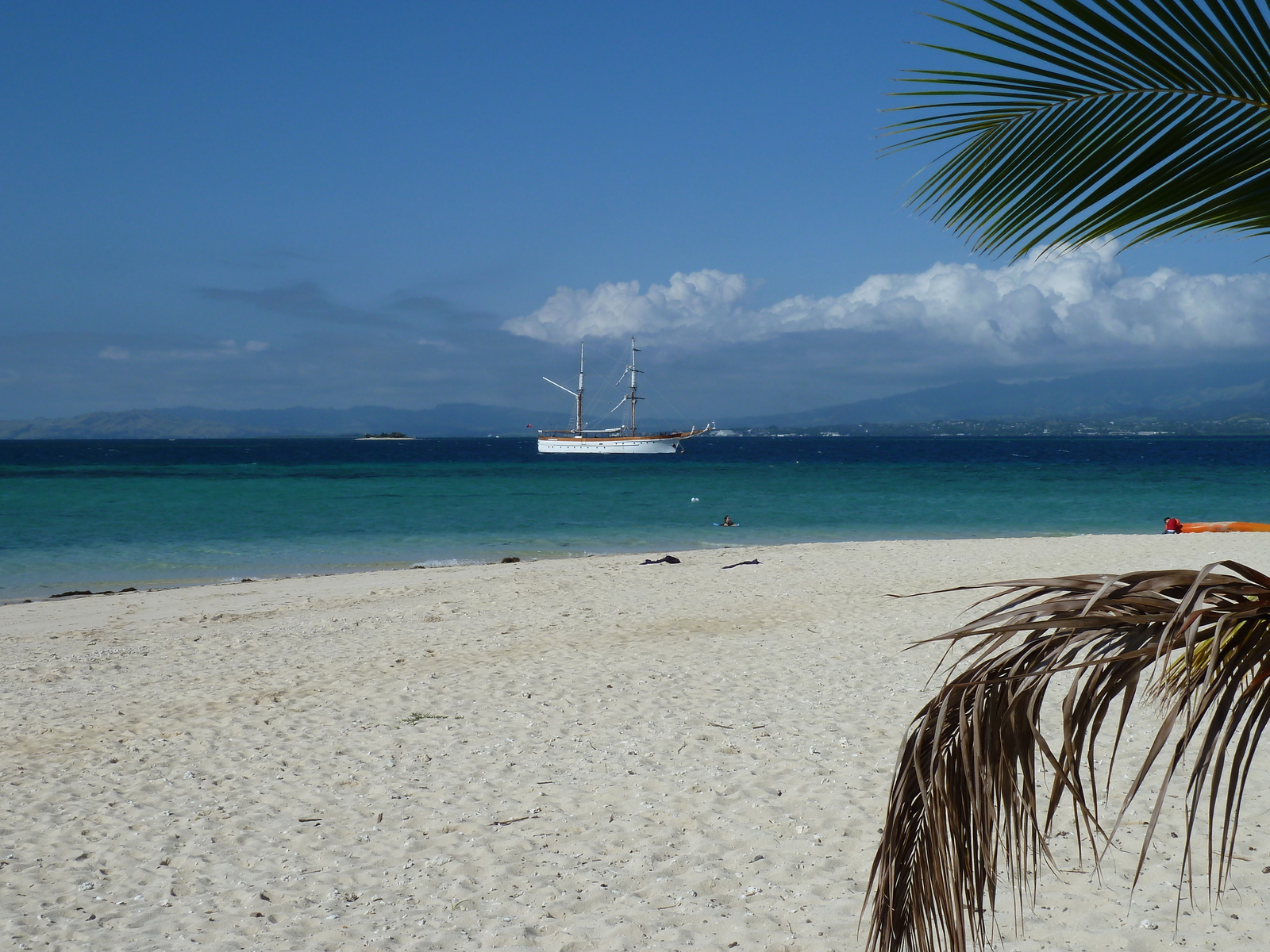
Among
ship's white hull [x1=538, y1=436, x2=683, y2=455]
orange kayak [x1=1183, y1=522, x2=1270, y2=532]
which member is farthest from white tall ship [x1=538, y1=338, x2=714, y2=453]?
orange kayak [x1=1183, y1=522, x2=1270, y2=532]

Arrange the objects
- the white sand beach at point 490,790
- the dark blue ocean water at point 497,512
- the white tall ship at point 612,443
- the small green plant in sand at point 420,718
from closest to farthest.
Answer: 1. the white sand beach at point 490,790
2. the small green plant in sand at point 420,718
3. the dark blue ocean water at point 497,512
4. the white tall ship at point 612,443

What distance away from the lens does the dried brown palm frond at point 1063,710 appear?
116 centimetres

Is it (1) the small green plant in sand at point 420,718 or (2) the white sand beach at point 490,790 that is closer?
(2) the white sand beach at point 490,790

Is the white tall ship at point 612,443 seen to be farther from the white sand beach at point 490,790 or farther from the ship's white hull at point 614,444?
the white sand beach at point 490,790

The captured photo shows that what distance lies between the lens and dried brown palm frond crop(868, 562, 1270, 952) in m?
1.16

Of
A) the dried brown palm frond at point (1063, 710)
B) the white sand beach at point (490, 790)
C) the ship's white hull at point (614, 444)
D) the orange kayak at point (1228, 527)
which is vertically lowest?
the white sand beach at point (490, 790)

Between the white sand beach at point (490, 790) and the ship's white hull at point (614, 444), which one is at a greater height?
Answer: the ship's white hull at point (614, 444)

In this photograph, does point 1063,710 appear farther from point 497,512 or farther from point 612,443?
point 612,443

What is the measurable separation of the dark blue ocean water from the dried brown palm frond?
18.3 metres

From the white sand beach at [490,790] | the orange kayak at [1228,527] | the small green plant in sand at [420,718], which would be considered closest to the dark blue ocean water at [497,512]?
the orange kayak at [1228,527]

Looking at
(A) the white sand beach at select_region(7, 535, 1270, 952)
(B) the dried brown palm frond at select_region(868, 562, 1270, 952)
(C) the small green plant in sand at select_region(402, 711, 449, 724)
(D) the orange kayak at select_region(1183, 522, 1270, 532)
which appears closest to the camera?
(B) the dried brown palm frond at select_region(868, 562, 1270, 952)

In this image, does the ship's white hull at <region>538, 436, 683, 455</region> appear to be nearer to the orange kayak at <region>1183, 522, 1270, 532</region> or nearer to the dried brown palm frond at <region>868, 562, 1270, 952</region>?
the orange kayak at <region>1183, 522, 1270, 532</region>

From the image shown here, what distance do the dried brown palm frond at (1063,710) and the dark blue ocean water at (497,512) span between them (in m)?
18.3

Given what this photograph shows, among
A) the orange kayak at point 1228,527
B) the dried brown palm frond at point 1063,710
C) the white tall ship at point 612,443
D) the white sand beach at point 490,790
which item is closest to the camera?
the dried brown palm frond at point 1063,710
